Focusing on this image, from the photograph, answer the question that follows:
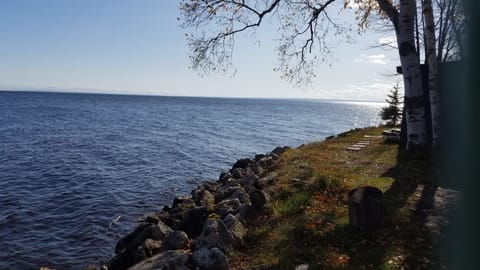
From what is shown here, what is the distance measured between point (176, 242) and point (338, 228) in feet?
11.9

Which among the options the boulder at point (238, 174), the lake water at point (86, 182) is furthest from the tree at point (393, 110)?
the boulder at point (238, 174)

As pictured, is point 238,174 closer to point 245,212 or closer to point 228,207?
point 228,207

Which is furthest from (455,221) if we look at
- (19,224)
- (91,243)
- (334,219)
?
(19,224)

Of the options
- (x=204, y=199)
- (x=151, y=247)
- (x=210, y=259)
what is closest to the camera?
(x=210, y=259)

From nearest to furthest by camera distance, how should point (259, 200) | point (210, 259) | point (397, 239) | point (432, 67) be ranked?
point (397, 239) < point (210, 259) < point (259, 200) < point (432, 67)

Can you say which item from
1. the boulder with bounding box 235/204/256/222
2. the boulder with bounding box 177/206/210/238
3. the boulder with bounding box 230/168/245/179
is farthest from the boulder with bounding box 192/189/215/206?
the boulder with bounding box 235/204/256/222

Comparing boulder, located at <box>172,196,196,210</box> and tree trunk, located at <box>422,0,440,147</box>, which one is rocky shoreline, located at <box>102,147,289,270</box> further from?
tree trunk, located at <box>422,0,440,147</box>

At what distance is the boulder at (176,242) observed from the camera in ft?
26.6

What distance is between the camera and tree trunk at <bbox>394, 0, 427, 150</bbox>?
34.1 ft

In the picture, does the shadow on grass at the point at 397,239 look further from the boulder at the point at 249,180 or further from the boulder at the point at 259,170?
the boulder at the point at 259,170

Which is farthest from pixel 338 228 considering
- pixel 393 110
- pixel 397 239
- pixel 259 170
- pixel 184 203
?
pixel 393 110

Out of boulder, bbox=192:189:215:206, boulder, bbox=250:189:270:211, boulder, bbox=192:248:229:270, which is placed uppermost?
boulder, bbox=250:189:270:211

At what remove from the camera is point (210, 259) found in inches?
247

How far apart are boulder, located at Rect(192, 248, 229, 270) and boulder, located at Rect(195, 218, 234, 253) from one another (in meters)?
0.39
